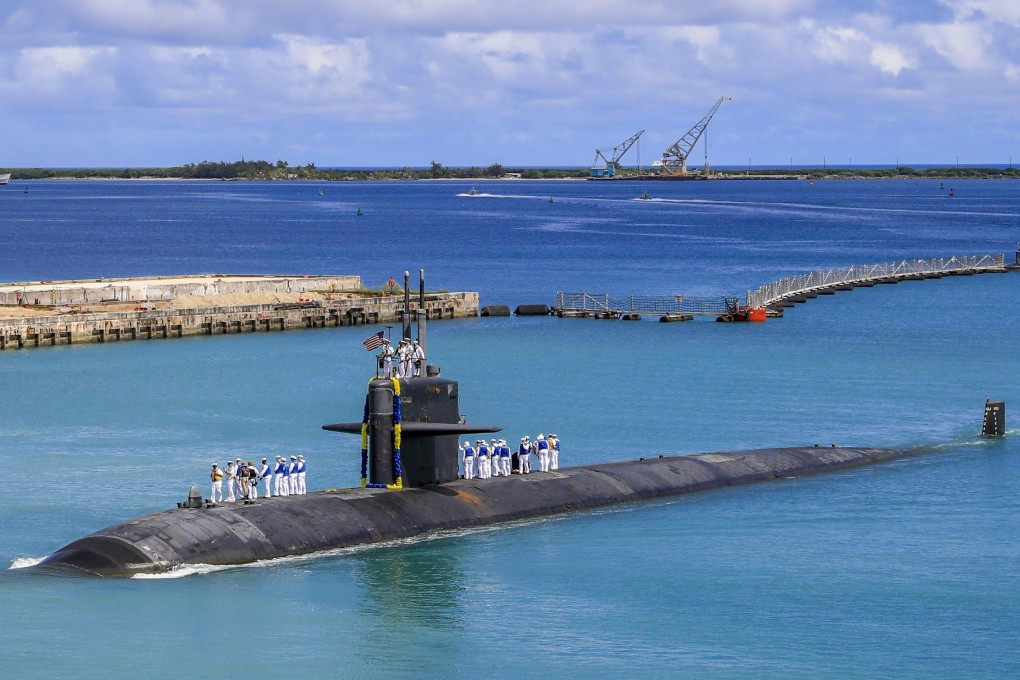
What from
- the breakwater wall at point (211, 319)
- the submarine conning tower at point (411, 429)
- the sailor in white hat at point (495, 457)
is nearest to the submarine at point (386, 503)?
the submarine conning tower at point (411, 429)

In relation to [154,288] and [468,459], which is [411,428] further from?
[154,288]

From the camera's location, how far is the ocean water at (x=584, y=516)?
3153 cm

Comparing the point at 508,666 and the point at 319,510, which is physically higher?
the point at 319,510

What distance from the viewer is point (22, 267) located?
134 m

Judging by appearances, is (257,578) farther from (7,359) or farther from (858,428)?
(7,359)

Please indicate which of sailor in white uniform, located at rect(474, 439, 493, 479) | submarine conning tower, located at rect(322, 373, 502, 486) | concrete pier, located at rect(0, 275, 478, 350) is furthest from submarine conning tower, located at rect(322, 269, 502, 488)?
concrete pier, located at rect(0, 275, 478, 350)

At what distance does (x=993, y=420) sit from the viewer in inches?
2227

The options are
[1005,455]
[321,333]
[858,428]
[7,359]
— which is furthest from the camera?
[321,333]

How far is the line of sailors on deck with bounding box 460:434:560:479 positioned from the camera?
140 feet

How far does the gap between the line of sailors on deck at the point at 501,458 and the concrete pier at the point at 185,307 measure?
1585 inches

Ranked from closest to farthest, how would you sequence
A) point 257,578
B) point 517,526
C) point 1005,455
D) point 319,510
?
point 257,578, point 319,510, point 517,526, point 1005,455

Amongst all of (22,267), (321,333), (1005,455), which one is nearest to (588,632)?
(1005,455)

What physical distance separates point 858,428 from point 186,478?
1036 inches

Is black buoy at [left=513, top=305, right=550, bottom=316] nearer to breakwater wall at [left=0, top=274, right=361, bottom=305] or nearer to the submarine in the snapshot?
breakwater wall at [left=0, top=274, right=361, bottom=305]
